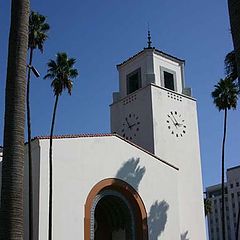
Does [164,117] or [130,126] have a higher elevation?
[164,117]

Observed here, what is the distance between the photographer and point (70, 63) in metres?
32.0

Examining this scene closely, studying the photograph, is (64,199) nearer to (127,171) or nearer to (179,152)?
(127,171)

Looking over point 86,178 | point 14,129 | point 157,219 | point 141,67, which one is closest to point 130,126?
point 141,67

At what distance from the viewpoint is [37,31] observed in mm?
30344

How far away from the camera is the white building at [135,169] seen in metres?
27.9

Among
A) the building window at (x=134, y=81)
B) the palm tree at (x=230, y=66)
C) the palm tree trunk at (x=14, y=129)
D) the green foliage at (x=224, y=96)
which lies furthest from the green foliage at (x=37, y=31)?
the palm tree trunk at (x=14, y=129)

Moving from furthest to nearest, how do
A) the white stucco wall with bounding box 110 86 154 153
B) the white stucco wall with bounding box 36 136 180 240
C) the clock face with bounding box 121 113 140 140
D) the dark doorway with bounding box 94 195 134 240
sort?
the clock face with bounding box 121 113 140 140
the white stucco wall with bounding box 110 86 154 153
the dark doorway with bounding box 94 195 134 240
the white stucco wall with bounding box 36 136 180 240

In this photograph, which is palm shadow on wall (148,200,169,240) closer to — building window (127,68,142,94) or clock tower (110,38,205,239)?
clock tower (110,38,205,239)

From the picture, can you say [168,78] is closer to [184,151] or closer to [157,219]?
[184,151]

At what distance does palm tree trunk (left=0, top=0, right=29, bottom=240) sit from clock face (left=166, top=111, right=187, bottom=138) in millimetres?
25690

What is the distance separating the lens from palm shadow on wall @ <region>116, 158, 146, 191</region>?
31.2m

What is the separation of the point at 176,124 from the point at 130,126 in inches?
137

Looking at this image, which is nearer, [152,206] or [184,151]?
[152,206]

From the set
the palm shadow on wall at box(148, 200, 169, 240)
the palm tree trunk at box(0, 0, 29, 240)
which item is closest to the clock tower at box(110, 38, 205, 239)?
the palm shadow on wall at box(148, 200, 169, 240)
